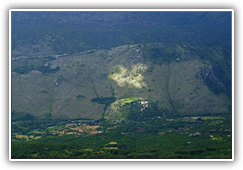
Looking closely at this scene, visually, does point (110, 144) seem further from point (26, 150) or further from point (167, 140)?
point (26, 150)

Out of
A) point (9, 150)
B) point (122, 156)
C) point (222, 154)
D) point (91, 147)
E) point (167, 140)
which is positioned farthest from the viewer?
point (167, 140)

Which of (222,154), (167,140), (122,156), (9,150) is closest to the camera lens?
(9,150)

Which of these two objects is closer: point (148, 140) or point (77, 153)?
point (77, 153)

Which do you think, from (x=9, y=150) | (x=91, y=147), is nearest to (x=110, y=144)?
(x=91, y=147)

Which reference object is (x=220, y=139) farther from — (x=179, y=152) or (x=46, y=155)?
(x=46, y=155)

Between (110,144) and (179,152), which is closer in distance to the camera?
(179,152)

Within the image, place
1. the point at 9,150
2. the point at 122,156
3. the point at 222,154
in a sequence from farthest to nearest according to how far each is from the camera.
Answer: the point at 122,156
the point at 222,154
the point at 9,150

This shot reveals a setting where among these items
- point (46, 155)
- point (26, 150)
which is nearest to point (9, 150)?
point (46, 155)

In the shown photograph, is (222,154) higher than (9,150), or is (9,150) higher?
(9,150)

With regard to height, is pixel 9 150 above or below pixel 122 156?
above
